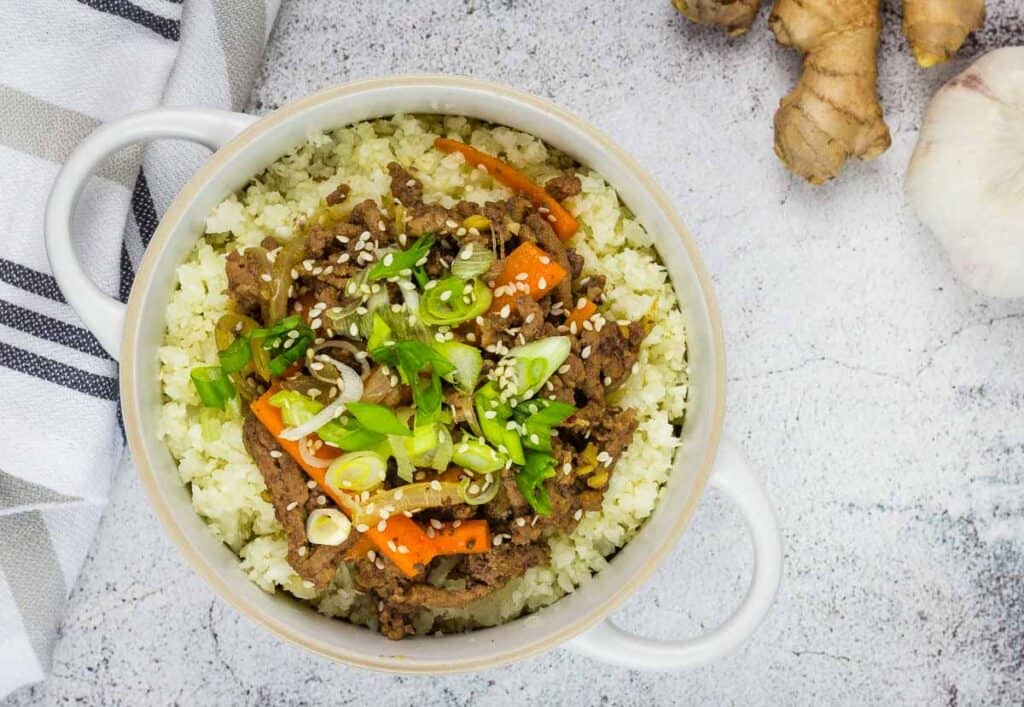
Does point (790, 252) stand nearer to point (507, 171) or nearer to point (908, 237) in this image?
point (908, 237)

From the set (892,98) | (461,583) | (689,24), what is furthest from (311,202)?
(892,98)

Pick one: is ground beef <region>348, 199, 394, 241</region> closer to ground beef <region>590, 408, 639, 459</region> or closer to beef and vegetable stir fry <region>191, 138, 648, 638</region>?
beef and vegetable stir fry <region>191, 138, 648, 638</region>

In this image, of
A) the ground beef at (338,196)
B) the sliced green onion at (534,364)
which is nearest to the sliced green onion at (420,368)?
the sliced green onion at (534,364)

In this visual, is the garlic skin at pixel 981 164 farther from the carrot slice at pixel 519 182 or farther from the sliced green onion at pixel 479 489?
the sliced green onion at pixel 479 489

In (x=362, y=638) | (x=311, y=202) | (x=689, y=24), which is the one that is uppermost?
(x=689, y=24)

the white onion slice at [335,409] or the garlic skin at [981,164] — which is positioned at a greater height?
the garlic skin at [981,164]

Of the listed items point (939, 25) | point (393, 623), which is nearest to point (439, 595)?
point (393, 623)

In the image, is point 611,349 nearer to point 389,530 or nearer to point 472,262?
point 472,262
